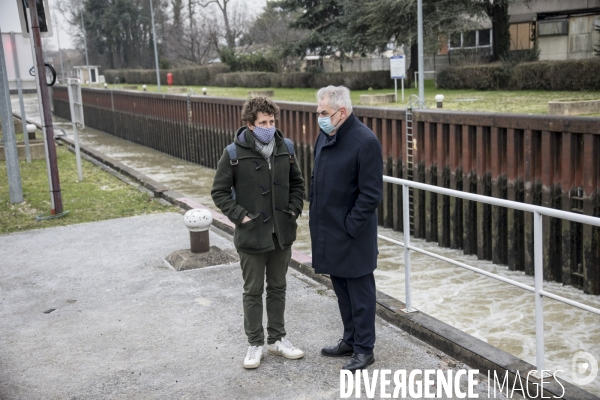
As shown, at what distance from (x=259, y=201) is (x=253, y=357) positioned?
109cm

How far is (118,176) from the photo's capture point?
16.2 meters

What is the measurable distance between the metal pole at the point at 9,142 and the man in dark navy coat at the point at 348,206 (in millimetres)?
8625

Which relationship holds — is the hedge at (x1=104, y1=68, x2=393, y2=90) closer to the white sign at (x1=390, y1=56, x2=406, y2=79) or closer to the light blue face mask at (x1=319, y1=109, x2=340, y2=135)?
the white sign at (x1=390, y1=56, x2=406, y2=79)

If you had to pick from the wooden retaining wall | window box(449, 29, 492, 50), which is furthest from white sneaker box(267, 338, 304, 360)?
window box(449, 29, 492, 50)

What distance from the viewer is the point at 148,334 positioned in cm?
594

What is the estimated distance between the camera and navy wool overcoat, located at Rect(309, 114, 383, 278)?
186 inches

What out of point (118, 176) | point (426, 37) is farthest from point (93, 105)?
point (118, 176)

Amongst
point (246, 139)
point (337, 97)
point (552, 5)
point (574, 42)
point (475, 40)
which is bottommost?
point (246, 139)

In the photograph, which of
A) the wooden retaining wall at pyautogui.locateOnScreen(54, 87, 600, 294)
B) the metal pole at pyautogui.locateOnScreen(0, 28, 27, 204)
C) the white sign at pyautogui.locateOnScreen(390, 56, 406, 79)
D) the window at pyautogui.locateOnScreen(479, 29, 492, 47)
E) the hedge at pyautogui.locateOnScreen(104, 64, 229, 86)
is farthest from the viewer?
the hedge at pyautogui.locateOnScreen(104, 64, 229, 86)

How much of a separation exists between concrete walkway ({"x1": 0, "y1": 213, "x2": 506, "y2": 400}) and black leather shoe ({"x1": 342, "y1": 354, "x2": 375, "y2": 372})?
109 mm

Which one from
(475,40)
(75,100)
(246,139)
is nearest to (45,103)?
(75,100)

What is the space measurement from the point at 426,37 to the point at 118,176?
553 inches

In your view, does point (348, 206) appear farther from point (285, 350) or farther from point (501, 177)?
point (501, 177)

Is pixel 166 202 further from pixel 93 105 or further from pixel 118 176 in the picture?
pixel 93 105
